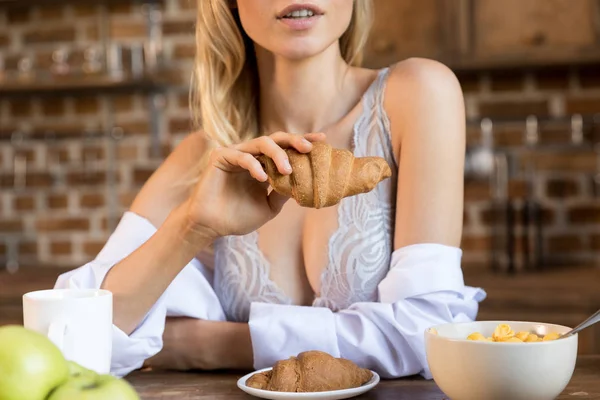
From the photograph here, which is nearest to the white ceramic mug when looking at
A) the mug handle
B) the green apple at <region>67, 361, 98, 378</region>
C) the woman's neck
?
the mug handle

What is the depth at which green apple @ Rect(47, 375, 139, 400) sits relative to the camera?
68 centimetres

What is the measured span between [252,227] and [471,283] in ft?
4.81

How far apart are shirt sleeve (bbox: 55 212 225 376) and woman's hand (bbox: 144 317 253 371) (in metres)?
0.03

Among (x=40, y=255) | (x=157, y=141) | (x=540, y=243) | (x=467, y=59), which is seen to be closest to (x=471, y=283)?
(x=540, y=243)

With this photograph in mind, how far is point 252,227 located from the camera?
1226mm

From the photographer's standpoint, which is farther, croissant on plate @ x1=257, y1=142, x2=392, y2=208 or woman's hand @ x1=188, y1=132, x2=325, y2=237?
woman's hand @ x1=188, y1=132, x2=325, y2=237

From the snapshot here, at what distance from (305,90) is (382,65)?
50.4 inches

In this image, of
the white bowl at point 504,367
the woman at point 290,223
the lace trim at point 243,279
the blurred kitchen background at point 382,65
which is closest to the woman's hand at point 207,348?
the woman at point 290,223

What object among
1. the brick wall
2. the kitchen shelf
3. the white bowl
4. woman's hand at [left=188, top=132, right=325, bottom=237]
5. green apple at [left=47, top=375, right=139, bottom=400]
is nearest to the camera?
green apple at [left=47, top=375, right=139, bottom=400]

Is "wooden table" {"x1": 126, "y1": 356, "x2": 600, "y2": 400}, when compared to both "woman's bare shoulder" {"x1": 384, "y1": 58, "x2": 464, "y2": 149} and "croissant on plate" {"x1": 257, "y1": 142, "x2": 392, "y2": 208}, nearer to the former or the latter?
"croissant on plate" {"x1": 257, "y1": 142, "x2": 392, "y2": 208}

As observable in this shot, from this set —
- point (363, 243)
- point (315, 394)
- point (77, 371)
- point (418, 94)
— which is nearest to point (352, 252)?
point (363, 243)

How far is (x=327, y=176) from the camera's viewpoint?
1057 mm

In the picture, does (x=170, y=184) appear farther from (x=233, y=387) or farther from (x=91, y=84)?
(x=91, y=84)

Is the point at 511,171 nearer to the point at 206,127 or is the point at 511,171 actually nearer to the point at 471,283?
the point at 471,283
